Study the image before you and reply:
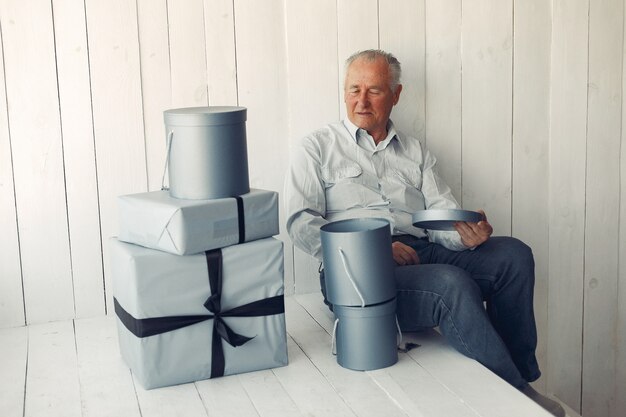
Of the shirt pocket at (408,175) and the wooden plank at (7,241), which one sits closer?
the wooden plank at (7,241)

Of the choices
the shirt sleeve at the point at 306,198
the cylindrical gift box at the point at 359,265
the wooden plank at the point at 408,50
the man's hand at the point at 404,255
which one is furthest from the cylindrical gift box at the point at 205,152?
the wooden plank at the point at 408,50

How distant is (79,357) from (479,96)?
1.83 m

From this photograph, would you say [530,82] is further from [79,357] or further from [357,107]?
[79,357]

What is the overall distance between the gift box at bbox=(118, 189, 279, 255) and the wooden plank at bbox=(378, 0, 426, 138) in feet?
3.36

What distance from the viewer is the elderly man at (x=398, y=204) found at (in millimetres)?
2902

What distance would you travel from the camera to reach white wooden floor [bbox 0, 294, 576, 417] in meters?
2.26

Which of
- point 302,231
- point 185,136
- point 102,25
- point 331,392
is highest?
point 102,25

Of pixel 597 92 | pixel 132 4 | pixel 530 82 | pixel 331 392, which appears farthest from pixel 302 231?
pixel 597 92

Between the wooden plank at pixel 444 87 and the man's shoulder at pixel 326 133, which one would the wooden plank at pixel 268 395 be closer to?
the man's shoulder at pixel 326 133

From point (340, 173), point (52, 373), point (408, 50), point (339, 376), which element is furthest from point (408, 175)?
point (52, 373)

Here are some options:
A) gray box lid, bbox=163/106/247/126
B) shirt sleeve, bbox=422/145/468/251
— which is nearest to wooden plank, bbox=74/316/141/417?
gray box lid, bbox=163/106/247/126

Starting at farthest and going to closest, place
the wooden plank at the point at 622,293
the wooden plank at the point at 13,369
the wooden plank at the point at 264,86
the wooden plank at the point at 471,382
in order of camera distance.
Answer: the wooden plank at the point at 622,293, the wooden plank at the point at 264,86, the wooden plank at the point at 13,369, the wooden plank at the point at 471,382

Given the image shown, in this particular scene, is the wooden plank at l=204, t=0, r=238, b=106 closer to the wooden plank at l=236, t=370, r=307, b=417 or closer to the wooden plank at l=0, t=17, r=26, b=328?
the wooden plank at l=0, t=17, r=26, b=328

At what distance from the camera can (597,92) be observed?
3.58 meters
